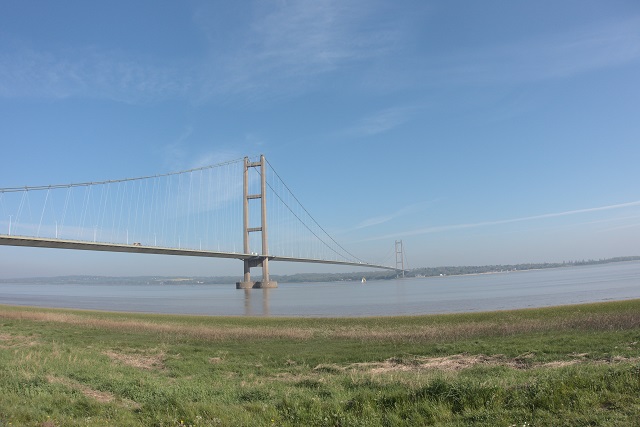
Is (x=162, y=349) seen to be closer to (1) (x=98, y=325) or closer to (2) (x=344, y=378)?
(2) (x=344, y=378)

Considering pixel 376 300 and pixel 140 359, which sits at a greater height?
pixel 376 300

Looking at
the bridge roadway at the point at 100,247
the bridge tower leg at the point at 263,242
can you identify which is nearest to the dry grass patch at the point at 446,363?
the bridge roadway at the point at 100,247

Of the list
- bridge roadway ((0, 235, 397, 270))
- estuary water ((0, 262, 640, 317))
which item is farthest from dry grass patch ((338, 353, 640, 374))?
bridge roadway ((0, 235, 397, 270))

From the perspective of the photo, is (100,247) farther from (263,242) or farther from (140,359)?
(140,359)

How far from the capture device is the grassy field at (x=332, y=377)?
5094mm

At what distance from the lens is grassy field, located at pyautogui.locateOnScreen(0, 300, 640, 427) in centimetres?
509

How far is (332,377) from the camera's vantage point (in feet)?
27.7

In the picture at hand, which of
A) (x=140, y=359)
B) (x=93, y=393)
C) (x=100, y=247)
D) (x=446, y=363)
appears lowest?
(x=446, y=363)

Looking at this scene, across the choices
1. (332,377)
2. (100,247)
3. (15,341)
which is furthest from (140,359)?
(100,247)

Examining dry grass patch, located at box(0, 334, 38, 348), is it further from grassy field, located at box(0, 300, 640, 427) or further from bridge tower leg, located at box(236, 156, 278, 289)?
bridge tower leg, located at box(236, 156, 278, 289)

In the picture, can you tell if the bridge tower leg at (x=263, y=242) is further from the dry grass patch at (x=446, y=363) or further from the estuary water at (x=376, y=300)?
the dry grass patch at (x=446, y=363)

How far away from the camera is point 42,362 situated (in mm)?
9586

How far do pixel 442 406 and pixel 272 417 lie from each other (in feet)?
6.22

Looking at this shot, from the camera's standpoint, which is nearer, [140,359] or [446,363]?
[446,363]
